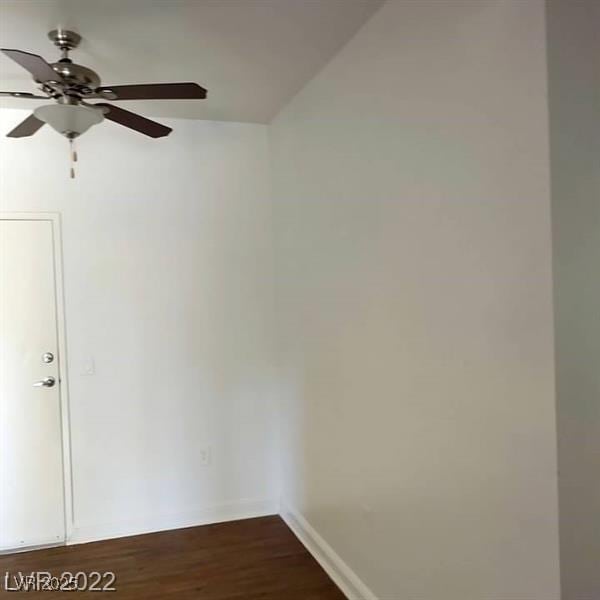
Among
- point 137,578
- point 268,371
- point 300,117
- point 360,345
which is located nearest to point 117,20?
point 300,117

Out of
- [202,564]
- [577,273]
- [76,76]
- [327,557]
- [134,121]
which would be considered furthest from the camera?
[202,564]

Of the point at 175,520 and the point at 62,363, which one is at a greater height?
the point at 62,363

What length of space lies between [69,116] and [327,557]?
2.55m

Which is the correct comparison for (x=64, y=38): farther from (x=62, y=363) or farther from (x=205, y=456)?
(x=205, y=456)

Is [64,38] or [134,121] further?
[134,121]

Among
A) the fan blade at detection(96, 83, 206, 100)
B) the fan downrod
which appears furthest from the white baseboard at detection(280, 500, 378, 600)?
the fan downrod

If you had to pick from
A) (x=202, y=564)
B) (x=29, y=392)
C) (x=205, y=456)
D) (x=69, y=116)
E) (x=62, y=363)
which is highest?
(x=69, y=116)

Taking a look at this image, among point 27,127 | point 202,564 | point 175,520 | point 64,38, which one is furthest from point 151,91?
point 175,520

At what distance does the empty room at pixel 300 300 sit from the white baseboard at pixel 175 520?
15 mm

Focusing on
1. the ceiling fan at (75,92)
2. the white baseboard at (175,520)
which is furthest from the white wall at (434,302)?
the ceiling fan at (75,92)

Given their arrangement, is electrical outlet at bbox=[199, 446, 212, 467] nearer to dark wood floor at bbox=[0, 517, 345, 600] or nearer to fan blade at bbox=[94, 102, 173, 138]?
dark wood floor at bbox=[0, 517, 345, 600]

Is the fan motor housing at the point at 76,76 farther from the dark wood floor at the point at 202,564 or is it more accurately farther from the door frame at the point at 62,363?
the dark wood floor at the point at 202,564

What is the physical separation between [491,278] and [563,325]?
0.92 feet

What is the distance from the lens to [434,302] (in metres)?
1.95
